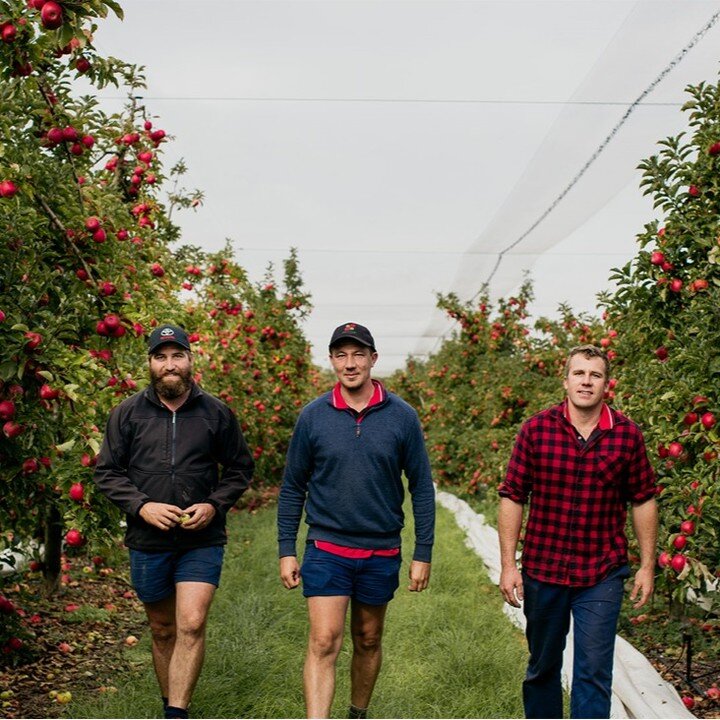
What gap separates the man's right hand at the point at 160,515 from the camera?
3646mm

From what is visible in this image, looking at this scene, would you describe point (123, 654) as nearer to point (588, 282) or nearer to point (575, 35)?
point (575, 35)

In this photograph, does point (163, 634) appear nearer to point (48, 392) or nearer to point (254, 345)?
point (48, 392)

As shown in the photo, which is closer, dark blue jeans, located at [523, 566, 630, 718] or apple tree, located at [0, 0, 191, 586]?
dark blue jeans, located at [523, 566, 630, 718]

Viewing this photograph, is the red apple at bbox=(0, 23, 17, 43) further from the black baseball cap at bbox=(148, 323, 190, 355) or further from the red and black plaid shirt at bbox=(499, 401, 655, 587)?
the red and black plaid shirt at bbox=(499, 401, 655, 587)

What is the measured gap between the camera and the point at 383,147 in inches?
468

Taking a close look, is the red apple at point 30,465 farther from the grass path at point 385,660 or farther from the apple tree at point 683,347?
the apple tree at point 683,347

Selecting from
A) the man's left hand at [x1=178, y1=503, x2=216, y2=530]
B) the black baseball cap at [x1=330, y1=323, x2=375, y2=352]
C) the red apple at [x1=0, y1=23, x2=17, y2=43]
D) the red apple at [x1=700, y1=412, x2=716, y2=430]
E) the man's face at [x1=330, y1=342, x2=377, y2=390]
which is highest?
the red apple at [x1=0, y1=23, x2=17, y2=43]

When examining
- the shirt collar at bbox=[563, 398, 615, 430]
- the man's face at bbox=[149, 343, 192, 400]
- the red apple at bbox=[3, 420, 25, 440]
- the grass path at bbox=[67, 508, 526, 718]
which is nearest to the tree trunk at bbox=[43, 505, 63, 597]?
the grass path at bbox=[67, 508, 526, 718]

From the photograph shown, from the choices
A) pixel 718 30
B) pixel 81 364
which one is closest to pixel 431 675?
pixel 81 364

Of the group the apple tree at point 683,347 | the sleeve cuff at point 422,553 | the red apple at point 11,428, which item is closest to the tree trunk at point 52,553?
the red apple at point 11,428

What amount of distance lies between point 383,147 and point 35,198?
8.13m

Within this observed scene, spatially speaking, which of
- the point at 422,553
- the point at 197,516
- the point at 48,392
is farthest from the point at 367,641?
the point at 48,392

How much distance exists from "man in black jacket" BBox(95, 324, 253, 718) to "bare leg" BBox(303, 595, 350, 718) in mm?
464

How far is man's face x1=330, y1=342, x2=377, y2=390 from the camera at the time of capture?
3727 millimetres
